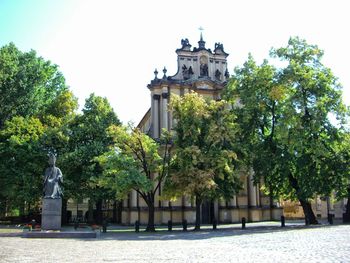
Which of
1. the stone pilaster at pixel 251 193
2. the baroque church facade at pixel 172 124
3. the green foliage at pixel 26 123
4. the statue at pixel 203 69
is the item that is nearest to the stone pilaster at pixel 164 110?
the baroque church facade at pixel 172 124

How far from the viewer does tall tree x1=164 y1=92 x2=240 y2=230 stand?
26.0 metres

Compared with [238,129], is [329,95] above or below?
above

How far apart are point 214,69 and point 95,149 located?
16.7m

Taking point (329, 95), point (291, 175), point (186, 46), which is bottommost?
point (291, 175)

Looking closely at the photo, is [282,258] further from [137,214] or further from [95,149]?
[137,214]

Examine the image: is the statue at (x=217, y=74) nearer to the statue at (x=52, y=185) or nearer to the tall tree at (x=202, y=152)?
the tall tree at (x=202, y=152)

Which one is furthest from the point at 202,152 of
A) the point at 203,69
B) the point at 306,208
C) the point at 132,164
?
the point at 203,69

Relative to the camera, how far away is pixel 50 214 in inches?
849

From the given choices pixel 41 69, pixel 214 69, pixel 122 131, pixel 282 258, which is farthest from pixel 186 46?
pixel 282 258

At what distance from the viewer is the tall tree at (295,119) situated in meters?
28.0

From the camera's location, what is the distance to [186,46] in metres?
43.1

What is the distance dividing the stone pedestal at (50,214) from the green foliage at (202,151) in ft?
26.0

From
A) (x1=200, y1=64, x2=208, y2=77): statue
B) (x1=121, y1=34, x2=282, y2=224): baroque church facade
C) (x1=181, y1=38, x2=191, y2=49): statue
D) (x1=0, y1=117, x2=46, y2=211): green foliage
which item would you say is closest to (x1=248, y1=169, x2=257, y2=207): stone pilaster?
(x1=121, y1=34, x2=282, y2=224): baroque church facade

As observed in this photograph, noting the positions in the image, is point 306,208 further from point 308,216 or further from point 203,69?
point 203,69
